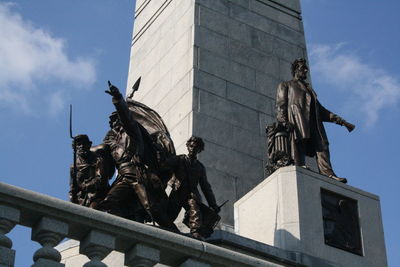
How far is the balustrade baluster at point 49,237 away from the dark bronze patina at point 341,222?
5028mm

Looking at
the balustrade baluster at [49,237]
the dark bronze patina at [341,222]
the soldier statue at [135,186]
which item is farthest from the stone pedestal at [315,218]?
the balustrade baluster at [49,237]

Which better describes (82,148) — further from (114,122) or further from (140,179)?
(140,179)

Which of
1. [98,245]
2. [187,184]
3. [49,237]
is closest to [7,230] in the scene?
[49,237]

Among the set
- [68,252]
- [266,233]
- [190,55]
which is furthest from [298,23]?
[68,252]

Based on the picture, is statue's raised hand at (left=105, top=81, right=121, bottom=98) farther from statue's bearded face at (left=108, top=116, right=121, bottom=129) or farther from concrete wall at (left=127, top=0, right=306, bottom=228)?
concrete wall at (left=127, top=0, right=306, bottom=228)

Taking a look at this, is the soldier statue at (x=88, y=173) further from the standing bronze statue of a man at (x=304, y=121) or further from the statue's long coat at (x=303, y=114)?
the statue's long coat at (x=303, y=114)

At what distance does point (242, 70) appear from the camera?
607 inches

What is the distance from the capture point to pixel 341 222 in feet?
38.4

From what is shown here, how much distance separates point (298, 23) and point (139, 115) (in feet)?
19.1

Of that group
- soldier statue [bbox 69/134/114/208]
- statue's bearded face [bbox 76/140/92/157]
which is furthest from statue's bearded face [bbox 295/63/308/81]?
statue's bearded face [bbox 76/140/92/157]

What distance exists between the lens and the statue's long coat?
12586 millimetres

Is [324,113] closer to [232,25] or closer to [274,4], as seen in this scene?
[232,25]

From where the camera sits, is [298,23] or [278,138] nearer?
[278,138]

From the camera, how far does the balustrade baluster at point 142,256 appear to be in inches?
290
